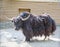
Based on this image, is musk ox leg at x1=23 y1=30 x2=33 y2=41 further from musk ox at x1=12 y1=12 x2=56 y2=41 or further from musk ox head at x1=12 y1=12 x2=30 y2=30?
musk ox head at x1=12 y1=12 x2=30 y2=30

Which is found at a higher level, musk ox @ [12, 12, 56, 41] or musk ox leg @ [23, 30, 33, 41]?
musk ox @ [12, 12, 56, 41]

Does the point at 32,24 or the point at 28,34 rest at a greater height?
the point at 32,24

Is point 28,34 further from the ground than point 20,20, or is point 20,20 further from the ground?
point 20,20

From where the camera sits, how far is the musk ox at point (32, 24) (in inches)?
138

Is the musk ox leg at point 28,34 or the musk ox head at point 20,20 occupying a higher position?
the musk ox head at point 20,20

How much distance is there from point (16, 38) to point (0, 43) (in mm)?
906

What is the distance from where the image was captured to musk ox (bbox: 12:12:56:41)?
138 inches

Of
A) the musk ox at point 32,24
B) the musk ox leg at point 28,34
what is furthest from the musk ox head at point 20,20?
the musk ox leg at point 28,34

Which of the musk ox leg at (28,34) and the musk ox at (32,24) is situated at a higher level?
the musk ox at (32,24)

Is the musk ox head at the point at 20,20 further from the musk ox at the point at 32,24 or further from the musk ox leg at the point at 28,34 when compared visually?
the musk ox leg at the point at 28,34

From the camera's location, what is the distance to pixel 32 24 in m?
3.58

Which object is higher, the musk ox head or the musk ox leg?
the musk ox head

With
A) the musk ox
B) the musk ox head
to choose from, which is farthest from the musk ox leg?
the musk ox head

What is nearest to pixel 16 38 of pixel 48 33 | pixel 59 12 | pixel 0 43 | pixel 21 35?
pixel 21 35
